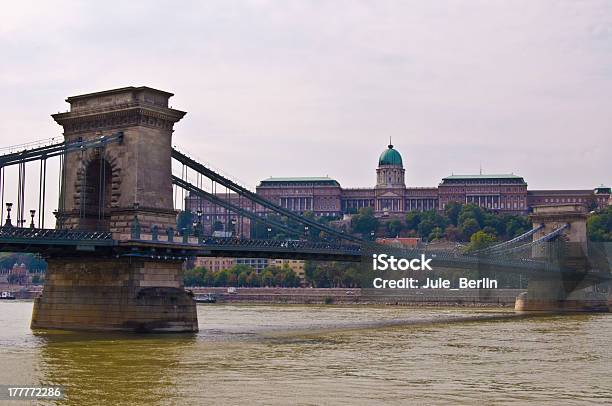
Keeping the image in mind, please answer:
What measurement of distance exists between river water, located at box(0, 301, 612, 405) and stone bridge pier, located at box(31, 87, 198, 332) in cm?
175

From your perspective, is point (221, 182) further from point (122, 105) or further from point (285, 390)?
point (285, 390)

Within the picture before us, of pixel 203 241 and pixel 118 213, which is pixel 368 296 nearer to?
pixel 203 241

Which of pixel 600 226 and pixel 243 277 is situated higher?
pixel 600 226

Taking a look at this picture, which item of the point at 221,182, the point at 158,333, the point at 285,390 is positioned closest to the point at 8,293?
the point at 221,182

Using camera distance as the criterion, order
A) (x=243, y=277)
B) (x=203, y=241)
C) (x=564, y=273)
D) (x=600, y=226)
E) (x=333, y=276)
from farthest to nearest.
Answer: (x=600, y=226) → (x=243, y=277) → (x=333, y=276) → (x=564, y=273) → (x=203, y=241)

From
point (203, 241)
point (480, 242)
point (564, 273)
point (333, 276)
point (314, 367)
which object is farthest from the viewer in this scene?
point (480, 242)

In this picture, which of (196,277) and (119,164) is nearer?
(119,164)

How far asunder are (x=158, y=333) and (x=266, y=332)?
902 centimetres

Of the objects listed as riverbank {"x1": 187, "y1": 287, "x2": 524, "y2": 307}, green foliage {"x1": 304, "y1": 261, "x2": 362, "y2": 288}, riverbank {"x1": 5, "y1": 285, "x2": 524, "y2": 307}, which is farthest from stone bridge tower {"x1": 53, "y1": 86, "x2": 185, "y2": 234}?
green foliage {"x1": 304, "y1": 261, "x2": 362, "y2": 288}

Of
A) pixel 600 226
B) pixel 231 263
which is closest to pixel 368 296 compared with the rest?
pixel 600 226

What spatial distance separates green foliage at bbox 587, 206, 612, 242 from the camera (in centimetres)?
16038

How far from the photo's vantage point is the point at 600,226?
17188 cm

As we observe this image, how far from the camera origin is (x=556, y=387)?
33.6 metres

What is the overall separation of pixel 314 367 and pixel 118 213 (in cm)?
1922
